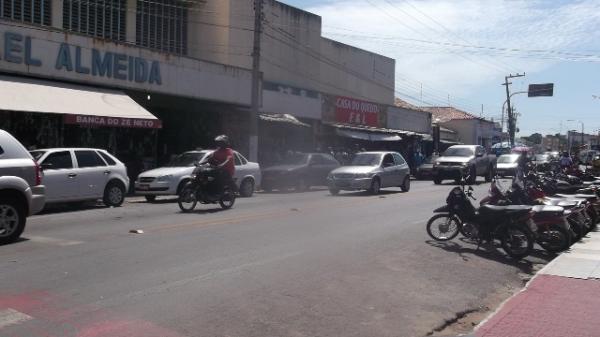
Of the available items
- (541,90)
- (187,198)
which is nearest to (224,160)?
(187,198)

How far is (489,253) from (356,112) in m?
26.0

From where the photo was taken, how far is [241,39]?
29.9 m

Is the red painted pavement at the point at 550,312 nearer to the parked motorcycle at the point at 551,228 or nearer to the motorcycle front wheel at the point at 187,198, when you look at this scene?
the parked motorcycle at the point at 551,228

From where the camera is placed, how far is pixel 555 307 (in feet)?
21.7

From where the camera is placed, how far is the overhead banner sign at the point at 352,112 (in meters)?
33.1

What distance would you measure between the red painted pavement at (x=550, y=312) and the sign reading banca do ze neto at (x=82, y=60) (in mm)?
15786

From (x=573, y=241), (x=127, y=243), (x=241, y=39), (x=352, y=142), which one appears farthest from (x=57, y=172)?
(x=352, y=142)

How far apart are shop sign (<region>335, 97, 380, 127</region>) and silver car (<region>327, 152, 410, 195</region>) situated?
11736mm

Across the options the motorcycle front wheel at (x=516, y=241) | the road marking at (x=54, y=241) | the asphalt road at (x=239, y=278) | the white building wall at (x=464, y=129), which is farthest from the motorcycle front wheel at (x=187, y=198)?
the white building wall at (x=464, y=129)

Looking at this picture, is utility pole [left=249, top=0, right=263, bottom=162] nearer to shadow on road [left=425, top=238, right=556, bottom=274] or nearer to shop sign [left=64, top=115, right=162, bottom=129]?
shop sign [left=64, top=115, right=162, bottom=129]

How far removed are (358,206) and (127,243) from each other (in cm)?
823

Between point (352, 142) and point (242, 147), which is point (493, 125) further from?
point (242, 147)

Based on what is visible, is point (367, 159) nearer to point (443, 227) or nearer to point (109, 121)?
point (109, 121)

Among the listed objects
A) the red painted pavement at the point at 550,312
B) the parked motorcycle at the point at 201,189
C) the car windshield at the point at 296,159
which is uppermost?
the car windshield at the point at 296,159
